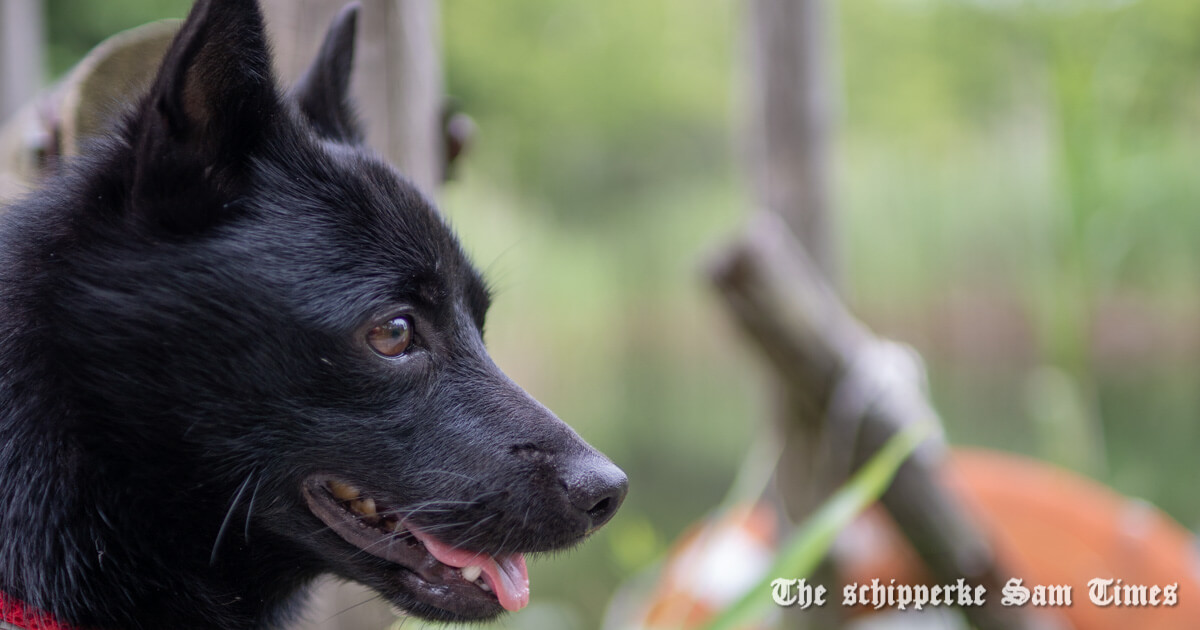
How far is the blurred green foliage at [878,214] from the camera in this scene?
6.90 meters

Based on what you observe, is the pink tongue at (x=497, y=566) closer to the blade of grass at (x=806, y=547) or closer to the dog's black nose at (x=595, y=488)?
the dog's black nose at (x=595, y=488)

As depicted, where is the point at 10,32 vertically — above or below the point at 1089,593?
above

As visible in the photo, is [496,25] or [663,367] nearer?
[663,367]

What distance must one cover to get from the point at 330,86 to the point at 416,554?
91 centimetres

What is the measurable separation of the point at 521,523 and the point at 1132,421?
1110 cm

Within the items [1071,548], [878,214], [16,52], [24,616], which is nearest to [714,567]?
[1071,548]

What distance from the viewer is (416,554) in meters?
1.45

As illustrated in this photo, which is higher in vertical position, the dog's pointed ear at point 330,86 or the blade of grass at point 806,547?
the dog's pointed ear at point 330,86

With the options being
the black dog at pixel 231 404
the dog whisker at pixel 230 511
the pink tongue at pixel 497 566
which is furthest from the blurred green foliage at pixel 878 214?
the dog whisker at pixel 230 511

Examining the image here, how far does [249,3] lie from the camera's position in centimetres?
135

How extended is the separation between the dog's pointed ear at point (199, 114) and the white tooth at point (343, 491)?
17.1 inches

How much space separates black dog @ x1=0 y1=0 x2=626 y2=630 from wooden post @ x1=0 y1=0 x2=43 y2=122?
3313 mm

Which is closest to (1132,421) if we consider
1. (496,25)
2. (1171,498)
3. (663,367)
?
(1171,498)

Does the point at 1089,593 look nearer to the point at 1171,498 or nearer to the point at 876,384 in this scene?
the point at 876,384
